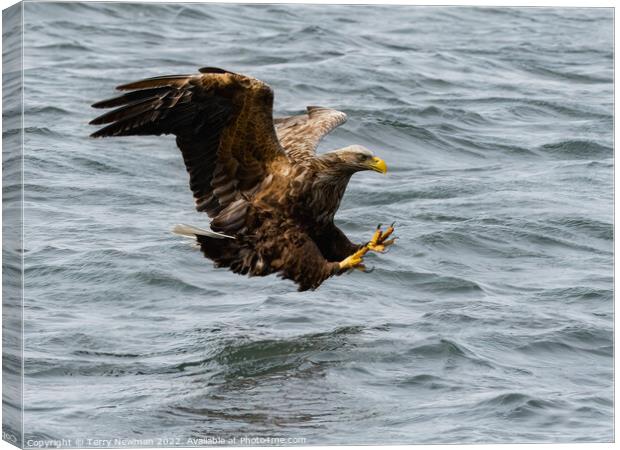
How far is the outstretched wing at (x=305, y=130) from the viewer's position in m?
10.2

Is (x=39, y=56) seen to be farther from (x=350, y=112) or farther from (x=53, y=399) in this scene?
(x=53, y=399)

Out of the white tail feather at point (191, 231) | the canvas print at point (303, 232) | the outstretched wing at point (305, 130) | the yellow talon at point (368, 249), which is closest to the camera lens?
the canvas print at point (303, 232)

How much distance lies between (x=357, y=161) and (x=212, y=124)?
1057 millimetres

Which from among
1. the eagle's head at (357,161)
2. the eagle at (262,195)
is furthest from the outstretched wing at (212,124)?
the eagle's head at (357,161)

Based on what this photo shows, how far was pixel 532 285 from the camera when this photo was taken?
10.6 m

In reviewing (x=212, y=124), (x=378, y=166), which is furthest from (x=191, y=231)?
(x=378, y=166)

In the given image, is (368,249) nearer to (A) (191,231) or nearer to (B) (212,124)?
(A) (191,231)

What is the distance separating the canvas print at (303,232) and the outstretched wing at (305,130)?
0.03m

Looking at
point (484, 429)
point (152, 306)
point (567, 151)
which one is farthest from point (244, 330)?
point (567, 151)

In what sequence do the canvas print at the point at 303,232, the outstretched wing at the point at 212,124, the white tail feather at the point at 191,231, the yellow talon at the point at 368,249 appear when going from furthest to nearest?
the yellow talon at the point at 368,249
the white tail feather at the point at 191,231
the outstretched wing at the point at 212,124
the canvas print at the point at 303,232

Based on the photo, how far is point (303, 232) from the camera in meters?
9.71

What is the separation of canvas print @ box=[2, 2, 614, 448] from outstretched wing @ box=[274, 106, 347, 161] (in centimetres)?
3

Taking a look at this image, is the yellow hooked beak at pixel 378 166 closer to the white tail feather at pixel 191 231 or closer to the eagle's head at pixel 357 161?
the eagle's head at pixel 357 161

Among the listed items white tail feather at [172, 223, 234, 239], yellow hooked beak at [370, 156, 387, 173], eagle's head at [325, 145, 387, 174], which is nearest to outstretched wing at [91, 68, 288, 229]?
white tail feather at [172, 223, 234, 239]
